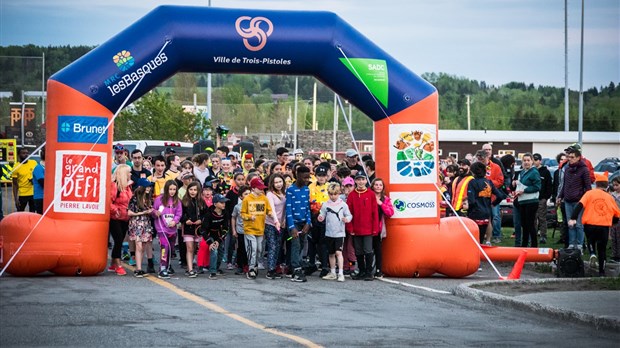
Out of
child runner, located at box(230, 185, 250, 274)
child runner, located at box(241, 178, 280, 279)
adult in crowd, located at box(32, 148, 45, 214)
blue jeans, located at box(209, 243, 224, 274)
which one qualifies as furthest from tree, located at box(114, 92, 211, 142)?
child runner, located at box(241, 178, 280, 279)

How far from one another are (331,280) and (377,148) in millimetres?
2347

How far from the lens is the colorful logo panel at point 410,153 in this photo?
17.6 m

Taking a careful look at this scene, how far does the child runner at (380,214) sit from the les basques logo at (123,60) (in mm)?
4143

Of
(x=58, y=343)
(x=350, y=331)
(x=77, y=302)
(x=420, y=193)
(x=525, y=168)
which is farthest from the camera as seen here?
(x=525, y=168)

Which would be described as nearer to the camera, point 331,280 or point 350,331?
A: point 350,331

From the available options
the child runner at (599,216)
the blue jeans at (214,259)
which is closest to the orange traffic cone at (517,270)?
the child runner at (599,216)

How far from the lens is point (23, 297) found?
1338 centimetres

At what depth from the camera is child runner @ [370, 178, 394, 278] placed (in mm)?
17203

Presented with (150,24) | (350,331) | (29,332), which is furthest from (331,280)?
(29,332)

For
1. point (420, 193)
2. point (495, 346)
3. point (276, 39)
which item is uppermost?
point (276, 39)

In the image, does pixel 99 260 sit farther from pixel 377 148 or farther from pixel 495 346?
pixel 495 346

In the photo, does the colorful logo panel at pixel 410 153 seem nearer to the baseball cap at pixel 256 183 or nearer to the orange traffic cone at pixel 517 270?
the orange traffic cone at pixel 517 270

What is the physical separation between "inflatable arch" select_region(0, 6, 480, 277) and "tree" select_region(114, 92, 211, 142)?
4363 cm

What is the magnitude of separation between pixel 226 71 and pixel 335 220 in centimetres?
284
